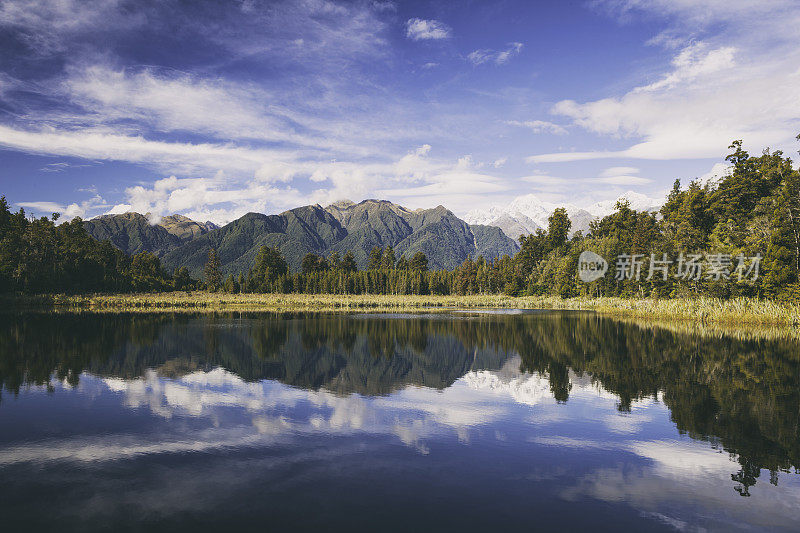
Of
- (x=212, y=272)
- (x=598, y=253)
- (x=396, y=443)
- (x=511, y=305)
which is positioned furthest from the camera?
(x=212, y=272)

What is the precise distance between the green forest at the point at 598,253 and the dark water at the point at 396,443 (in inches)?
1363

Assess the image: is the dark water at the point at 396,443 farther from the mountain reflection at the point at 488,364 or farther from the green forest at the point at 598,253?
the green forest at the point at 598,253

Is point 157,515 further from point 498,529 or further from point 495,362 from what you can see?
point 495,362

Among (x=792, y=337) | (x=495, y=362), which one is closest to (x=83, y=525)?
(x=495, y=362)

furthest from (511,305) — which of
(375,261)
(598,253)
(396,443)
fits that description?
(396,443)

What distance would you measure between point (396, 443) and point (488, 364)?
47.3 feet

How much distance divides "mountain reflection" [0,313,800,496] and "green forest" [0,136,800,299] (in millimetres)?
21546

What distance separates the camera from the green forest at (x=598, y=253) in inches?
2077

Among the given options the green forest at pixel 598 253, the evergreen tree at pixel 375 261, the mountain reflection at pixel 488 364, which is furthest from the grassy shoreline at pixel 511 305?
the evergreen tree at pixel 375 261

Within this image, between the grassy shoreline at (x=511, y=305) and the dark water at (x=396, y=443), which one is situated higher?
the dark water at (x=396, y=443)

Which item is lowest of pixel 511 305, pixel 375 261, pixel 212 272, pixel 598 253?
pixel 511 305

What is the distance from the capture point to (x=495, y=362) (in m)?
26.5

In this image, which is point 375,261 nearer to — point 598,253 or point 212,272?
point 212,272

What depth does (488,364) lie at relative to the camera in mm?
25938
